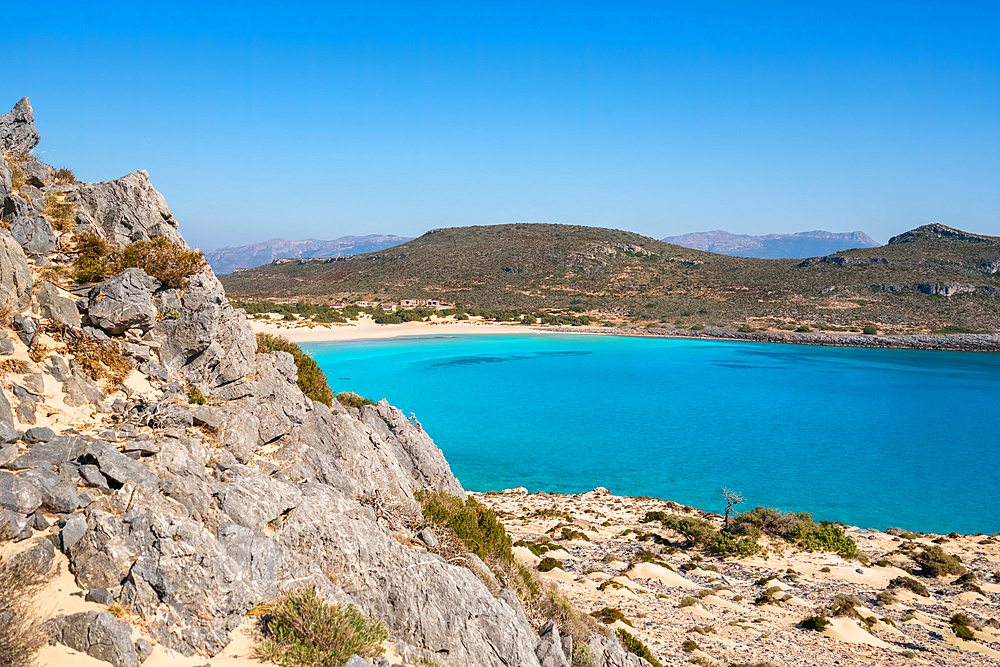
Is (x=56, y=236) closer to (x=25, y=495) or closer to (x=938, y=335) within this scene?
(x=25, y=495)

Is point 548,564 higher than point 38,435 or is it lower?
lower

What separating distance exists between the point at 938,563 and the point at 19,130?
2748 cm

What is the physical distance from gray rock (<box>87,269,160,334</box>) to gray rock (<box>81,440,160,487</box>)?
3.28 metres

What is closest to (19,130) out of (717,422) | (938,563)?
(938,563)

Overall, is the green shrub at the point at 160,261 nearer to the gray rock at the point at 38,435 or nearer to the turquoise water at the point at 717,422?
the gray rock at the point at 38,435

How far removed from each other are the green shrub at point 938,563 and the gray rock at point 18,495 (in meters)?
21.9

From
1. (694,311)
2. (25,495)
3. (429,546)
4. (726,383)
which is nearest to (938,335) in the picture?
(694,311)

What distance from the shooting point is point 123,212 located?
36.7 ft

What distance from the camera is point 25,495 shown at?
5562 millimetres

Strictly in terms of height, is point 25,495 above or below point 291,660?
above

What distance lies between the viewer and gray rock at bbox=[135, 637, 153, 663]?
202 inches

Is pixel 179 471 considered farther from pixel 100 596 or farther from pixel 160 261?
pixel 160 261

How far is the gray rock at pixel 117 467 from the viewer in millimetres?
6172

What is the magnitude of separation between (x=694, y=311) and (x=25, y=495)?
94.8 metres
